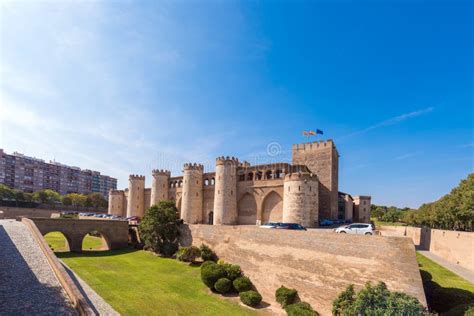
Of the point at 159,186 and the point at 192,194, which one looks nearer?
the point at 192,194

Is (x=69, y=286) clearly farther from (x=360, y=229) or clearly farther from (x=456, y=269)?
(x=456, y=269)

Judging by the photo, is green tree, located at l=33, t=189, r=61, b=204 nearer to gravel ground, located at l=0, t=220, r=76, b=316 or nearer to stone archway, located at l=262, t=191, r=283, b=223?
stone archway, located at l=262, t=191, r=283, b=223

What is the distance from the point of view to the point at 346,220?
39938mm

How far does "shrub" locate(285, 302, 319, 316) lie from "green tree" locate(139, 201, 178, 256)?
65.0ft

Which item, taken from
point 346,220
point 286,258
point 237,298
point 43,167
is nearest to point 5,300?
point 237,298

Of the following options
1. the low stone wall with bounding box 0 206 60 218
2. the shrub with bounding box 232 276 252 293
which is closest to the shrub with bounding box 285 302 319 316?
the shrub with bounding box 232 276 252 293

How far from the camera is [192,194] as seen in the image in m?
45.1

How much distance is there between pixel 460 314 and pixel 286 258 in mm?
11011

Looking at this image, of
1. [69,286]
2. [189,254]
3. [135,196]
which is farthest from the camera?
[135,196]

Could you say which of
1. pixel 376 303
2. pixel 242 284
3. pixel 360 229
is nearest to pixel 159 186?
pixel 242 284

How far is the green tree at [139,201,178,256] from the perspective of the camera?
35938mm

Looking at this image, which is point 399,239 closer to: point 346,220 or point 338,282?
point 338,282

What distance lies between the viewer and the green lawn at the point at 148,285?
2038 cm

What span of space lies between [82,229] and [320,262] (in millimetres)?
30987
